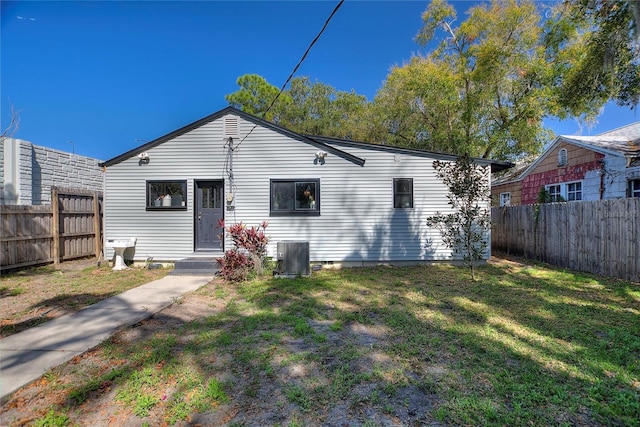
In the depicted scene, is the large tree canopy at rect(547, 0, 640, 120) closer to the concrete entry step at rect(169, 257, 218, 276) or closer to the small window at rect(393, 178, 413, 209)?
the small window at rect(393, 178, 413, 209)

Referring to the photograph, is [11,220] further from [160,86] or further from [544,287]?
[544,287]

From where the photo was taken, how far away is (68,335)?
11.9 feet

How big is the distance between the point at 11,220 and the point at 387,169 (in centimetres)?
960

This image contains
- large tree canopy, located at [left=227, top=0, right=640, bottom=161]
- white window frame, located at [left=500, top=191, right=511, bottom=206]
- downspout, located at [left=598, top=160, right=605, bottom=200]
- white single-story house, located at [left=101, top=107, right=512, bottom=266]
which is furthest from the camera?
white window frame, located at [left=500, top=191, right=511, bottom=206]

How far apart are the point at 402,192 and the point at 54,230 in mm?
9766

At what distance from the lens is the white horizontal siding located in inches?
328

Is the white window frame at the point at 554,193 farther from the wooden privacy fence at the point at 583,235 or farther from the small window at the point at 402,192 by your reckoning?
the small window at the point at 402,192

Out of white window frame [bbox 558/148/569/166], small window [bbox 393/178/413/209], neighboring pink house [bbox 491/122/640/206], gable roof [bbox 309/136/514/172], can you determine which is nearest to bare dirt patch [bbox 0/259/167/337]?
gable roof [bbox 309/136/514/172]

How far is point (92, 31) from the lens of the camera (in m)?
6.97

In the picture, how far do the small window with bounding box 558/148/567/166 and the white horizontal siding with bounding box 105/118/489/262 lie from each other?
704cm

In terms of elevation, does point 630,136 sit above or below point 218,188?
above

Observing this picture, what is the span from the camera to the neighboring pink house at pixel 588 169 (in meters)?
8.68

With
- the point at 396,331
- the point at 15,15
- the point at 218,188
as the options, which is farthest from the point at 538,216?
the point at 15,15

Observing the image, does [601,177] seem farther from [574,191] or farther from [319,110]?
[319,110]
